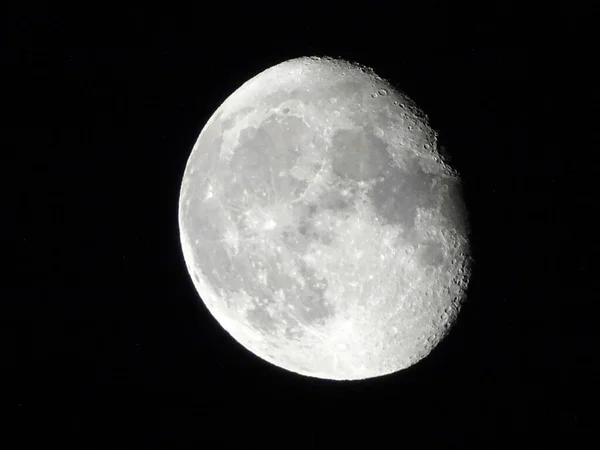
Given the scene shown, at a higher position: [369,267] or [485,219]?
[485,219]

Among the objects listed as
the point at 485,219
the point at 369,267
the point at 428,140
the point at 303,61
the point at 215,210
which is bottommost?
the point at 369,267

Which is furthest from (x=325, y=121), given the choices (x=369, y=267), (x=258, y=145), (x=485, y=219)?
(x=485, y=219)

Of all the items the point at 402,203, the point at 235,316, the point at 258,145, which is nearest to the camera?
the point at 402,203

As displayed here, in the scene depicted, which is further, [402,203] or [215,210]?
[215,210]

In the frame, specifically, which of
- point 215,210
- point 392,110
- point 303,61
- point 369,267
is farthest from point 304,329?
point 303,61

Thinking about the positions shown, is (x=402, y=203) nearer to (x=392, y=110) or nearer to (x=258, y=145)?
(x=392, y=110)

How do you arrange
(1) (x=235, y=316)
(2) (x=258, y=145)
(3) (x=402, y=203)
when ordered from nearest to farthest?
(3) (x=402, y=203)
(2) (x=258, y=145)
(1) (x=235, y=316)

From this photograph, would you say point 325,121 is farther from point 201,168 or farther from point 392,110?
point 201,168
